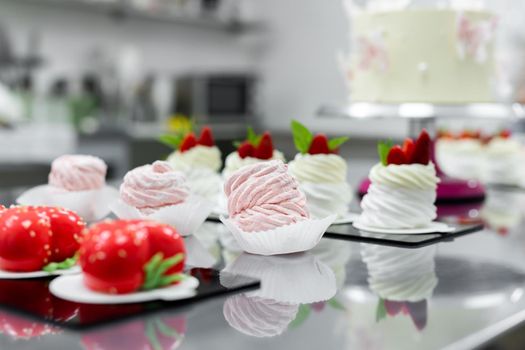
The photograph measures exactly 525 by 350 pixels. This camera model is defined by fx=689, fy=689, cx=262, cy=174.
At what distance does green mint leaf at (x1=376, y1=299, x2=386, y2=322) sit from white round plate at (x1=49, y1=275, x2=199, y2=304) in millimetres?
199

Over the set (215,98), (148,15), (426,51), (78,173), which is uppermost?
(148,15)

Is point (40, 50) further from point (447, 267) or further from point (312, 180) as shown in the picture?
point (447, 267)

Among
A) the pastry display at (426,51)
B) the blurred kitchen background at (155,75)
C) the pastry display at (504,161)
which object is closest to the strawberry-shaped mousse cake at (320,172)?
the pastry display at (426,51)

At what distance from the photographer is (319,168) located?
124 centimetres

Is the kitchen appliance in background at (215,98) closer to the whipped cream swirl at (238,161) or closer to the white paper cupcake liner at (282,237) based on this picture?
the whipped cream swirl at (238,161)

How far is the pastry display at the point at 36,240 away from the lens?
0.84m

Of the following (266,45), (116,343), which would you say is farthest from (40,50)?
(116,343)

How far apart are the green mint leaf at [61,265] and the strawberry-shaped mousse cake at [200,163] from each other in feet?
1.64

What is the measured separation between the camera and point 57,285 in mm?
774

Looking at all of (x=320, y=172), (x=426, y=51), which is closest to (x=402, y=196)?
(x=320, y=172)

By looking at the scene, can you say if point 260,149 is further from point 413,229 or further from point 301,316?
point 301,316

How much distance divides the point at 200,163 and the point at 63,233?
541mm

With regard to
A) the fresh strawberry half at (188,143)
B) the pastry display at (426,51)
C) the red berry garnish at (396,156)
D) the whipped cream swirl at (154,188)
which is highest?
the pastry display at (426,51)

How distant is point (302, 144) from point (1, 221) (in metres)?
0.59
